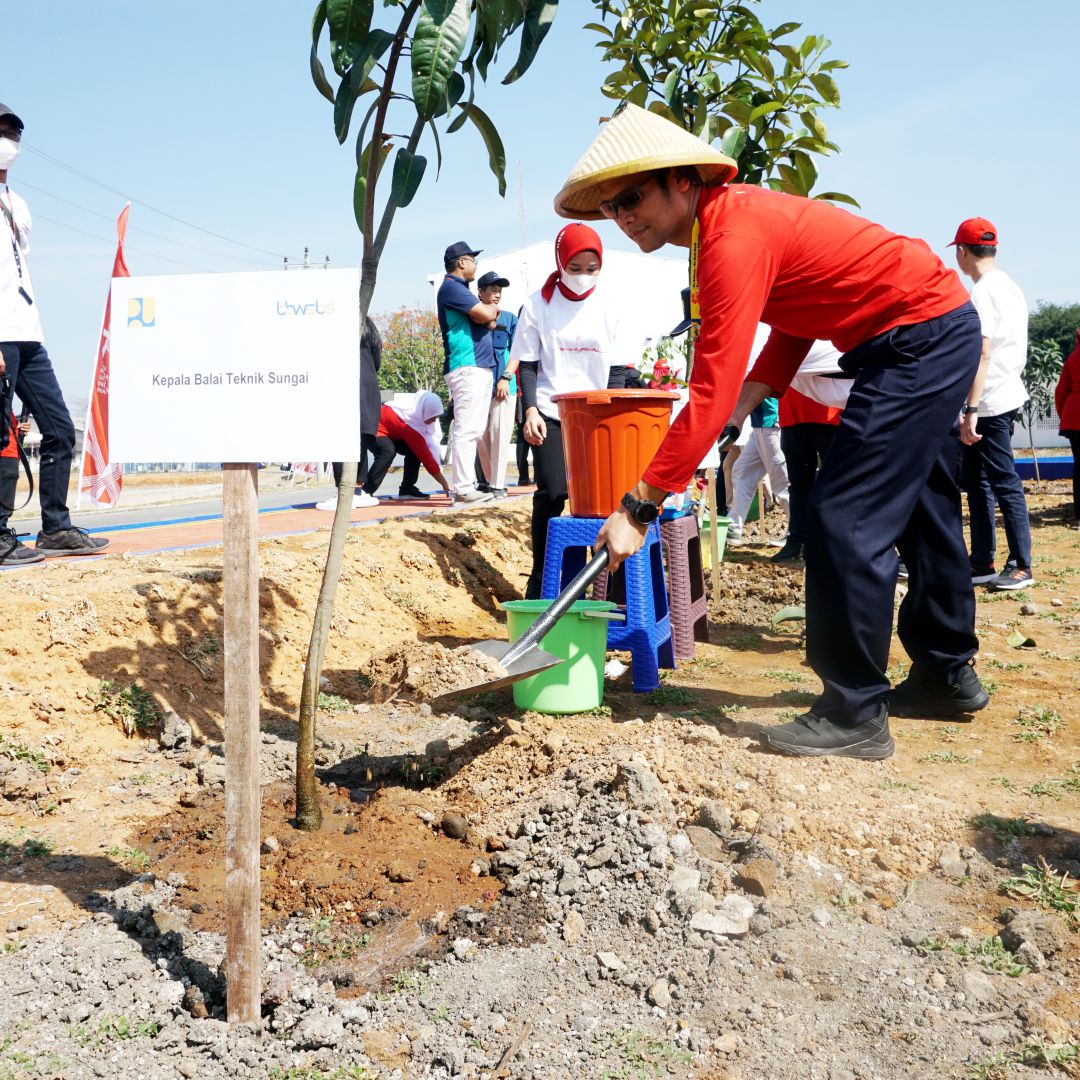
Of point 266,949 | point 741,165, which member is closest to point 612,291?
point 741,165

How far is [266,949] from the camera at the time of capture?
A: 2.39 metres

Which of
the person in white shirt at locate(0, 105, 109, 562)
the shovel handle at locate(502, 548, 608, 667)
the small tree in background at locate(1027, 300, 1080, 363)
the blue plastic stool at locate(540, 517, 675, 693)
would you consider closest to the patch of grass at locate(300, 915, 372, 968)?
the shovel handle at locate(502, 548, 608, 667)

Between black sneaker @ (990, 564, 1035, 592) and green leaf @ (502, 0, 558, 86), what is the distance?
4.68 m

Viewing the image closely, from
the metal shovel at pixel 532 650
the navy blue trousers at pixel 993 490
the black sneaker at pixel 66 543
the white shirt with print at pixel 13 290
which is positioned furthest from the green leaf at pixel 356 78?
the navy blue trousers at pixel 993 490

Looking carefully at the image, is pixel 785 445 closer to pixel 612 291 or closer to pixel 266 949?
pixel 612 291

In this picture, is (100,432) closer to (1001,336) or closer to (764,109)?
(764,109)

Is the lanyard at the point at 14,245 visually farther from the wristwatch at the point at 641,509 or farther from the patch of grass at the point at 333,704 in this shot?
the wristwatch at the point at 641,509

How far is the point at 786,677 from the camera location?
4520mm

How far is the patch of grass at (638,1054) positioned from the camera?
1.90 metres

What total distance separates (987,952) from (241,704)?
1672mm

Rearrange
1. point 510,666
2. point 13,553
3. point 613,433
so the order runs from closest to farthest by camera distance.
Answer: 1. point 510,666
2. point 613,433
3. point 13,553

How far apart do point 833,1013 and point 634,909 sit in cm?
55

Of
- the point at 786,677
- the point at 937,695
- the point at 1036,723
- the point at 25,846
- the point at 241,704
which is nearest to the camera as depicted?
the point at 241,704

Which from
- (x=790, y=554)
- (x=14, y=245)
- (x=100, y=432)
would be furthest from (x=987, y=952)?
(x=100, y=432)
